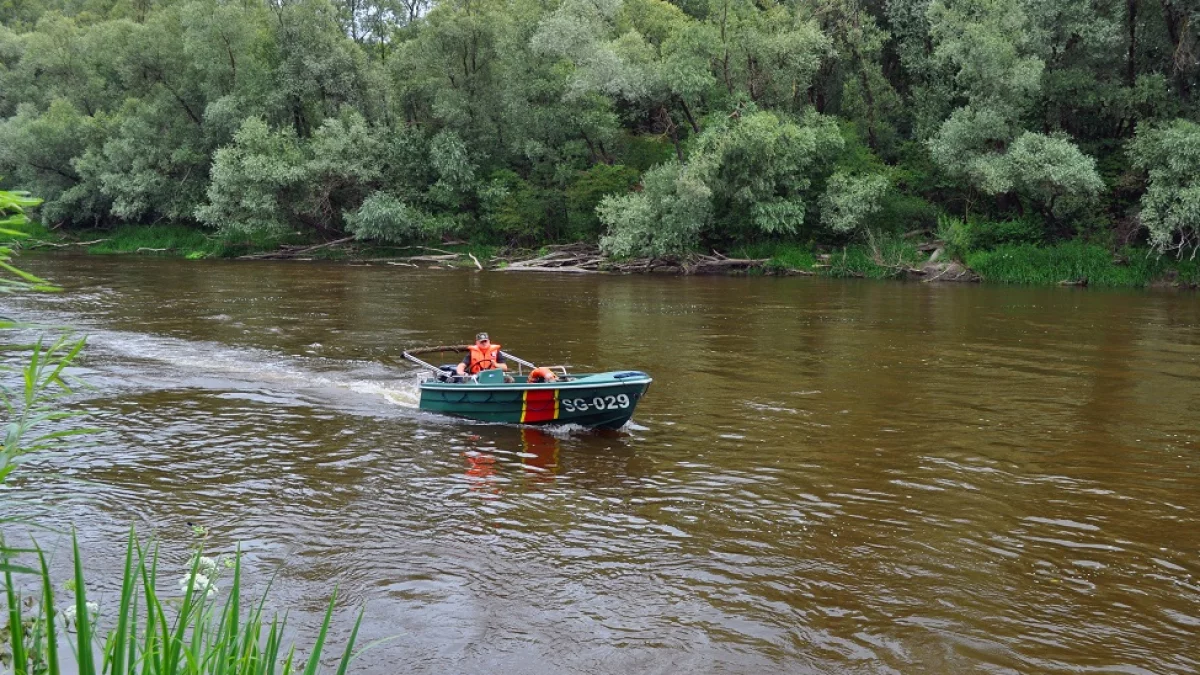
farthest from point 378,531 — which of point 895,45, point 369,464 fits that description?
point 895,45

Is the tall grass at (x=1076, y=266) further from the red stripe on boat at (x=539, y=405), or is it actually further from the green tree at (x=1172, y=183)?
the red stripe on boat at (x=539, y=405)

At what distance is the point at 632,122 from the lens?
158 feet

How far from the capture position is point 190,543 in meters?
9.38

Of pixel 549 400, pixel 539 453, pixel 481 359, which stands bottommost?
pixel 539 453

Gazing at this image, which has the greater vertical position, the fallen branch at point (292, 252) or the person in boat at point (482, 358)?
the fallen branch at point (292, 252)

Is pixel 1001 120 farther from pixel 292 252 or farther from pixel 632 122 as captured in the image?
pixel 292 252

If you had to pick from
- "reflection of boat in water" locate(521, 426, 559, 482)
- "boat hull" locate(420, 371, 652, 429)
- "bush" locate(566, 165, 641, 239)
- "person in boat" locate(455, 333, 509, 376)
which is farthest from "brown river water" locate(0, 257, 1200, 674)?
"bush" locate(566, 165, 641, 239)

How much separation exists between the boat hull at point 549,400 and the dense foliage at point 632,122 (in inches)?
943

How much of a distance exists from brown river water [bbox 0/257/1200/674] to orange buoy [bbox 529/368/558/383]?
817mm

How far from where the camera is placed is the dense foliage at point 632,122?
118ft

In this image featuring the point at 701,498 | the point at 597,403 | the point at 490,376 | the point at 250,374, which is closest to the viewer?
the point at 701,498

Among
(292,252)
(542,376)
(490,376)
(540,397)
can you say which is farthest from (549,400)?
(292,252)

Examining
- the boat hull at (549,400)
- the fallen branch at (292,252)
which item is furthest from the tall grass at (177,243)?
the boat hull at (549,400)

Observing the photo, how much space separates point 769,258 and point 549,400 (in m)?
27.8
